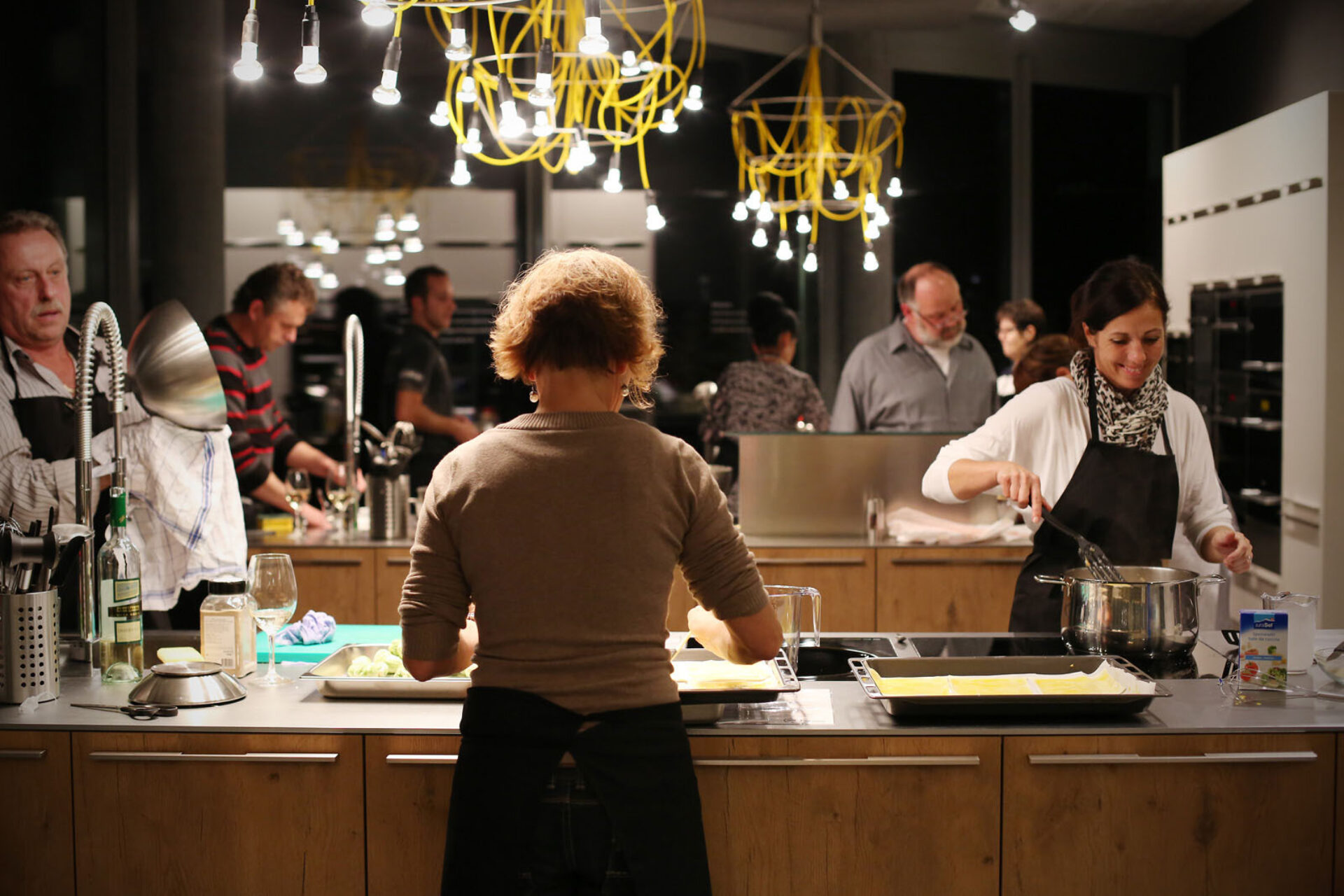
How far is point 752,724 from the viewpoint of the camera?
2189 mm

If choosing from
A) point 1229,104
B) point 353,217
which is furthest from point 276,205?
point 1229,104

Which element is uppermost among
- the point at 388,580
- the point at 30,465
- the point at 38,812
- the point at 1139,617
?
the point at 30,465

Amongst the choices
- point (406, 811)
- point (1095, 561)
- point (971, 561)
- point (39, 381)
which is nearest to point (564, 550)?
point (406, 811)

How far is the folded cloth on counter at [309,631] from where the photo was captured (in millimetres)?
2846

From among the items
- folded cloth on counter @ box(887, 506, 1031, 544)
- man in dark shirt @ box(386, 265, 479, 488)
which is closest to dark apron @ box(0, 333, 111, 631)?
man in dark shirt @ box(386, 265, 479, 488)

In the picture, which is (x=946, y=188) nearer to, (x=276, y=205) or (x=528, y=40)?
(x=528, y=40)

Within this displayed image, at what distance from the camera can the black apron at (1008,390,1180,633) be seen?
328cm

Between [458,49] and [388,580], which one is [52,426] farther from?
[458,49]

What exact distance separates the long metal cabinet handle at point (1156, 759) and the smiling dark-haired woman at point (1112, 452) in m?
1.03

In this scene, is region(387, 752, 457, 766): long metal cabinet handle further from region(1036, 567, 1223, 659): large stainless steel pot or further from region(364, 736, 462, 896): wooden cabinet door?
region(1036, 567, 1223, 659): large stainless steel pot

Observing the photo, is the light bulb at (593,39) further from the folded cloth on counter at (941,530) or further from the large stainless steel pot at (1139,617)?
the folded cloth on counter at (941,530)

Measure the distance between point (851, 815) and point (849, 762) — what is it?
0.10 meters

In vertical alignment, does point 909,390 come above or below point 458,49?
below

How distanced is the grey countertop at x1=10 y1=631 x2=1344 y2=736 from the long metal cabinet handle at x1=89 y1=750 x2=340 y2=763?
40 mm
